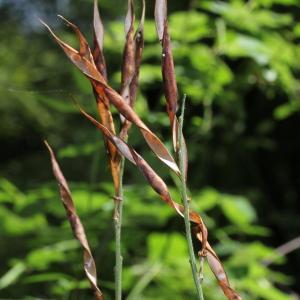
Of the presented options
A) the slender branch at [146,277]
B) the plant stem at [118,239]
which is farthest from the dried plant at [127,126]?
the slender branch at [146,277]

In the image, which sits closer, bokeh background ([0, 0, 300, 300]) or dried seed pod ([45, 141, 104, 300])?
dried seed pod ([45, 141, 104, 300])

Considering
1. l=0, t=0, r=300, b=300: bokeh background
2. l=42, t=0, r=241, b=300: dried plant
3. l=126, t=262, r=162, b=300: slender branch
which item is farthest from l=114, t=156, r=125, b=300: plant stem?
l=126, t=262, r=162, b=300: slender branch

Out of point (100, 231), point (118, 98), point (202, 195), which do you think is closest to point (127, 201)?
point (100, 231)

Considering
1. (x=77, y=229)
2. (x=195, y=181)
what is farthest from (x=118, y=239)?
(x=195, y=181)

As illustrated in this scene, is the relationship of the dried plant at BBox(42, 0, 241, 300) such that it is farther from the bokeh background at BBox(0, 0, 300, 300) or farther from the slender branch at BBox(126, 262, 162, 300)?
the slender branch at BBox(126, 262, 162, 300)

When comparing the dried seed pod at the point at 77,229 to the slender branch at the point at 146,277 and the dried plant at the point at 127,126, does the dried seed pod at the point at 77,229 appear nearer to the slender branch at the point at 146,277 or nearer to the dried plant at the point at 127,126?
the dried plant at the point at 127,126

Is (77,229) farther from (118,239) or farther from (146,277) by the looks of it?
(146,277)
